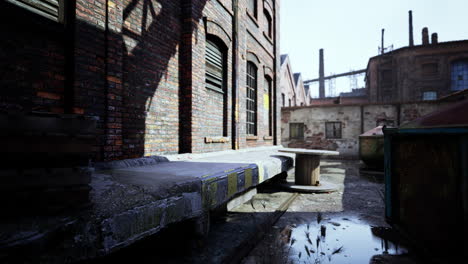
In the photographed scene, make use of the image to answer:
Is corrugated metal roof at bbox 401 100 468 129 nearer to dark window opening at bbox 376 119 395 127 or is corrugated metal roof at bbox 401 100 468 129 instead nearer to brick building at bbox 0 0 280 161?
brick building at bbox 0 0 280 161

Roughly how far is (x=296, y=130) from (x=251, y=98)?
865 centimetres

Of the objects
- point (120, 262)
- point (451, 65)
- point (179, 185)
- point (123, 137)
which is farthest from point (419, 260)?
point (451, 65)

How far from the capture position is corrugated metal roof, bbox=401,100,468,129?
6.83 feet

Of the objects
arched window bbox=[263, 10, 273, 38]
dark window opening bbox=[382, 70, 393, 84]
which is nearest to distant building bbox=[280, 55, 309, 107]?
dark window opening bbox=[382, 70, 393, 84]

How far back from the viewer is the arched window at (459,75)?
2167cm

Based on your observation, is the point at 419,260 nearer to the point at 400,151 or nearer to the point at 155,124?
the point at 400,151

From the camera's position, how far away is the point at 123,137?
139 inches

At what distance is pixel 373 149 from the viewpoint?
359 inches

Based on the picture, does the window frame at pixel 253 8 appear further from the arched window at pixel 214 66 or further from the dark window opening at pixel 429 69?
the dark window opening at pixel 429 69

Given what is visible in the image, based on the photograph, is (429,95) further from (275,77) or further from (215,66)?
(215,66)

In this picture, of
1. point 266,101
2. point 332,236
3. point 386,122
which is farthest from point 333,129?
point 332,236

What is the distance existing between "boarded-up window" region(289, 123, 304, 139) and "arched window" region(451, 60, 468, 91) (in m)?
17.5

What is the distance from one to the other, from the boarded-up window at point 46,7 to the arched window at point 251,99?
554cm

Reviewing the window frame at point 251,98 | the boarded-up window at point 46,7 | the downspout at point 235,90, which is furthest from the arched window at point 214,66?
→ the boarded-up window at point 46,7
